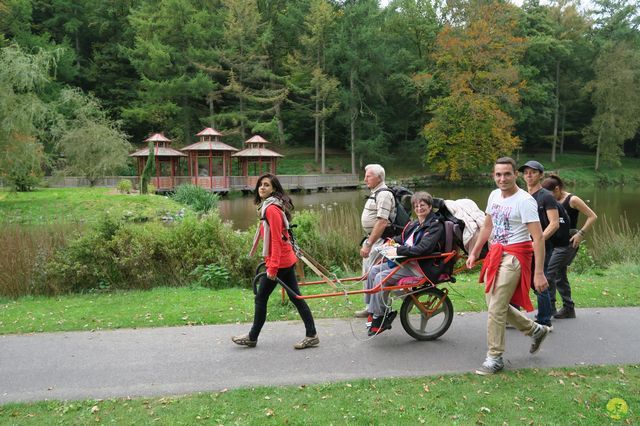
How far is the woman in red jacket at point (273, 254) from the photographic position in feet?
15.7

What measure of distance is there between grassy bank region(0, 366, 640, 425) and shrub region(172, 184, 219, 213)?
66.6ft

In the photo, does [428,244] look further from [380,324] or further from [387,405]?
[387,405]

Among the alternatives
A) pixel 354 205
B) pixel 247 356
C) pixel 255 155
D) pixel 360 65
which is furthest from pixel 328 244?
pixel 360 65

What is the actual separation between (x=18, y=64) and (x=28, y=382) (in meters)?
20.4

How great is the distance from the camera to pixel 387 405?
368 cm

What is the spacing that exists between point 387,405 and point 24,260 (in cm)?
740

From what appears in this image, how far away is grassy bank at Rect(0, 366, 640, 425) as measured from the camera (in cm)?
349

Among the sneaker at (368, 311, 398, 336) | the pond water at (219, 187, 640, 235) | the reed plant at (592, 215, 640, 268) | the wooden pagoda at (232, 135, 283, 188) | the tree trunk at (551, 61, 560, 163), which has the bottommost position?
the pond water at (219, 187, 640, 235)

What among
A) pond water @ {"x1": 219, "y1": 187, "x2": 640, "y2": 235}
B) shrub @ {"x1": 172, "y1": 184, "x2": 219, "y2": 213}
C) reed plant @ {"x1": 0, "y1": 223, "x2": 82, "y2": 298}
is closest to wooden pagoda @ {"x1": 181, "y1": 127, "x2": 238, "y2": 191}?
pond water @ {"x1": 219, "y1": 187, "x2": 640, "y2": 235}

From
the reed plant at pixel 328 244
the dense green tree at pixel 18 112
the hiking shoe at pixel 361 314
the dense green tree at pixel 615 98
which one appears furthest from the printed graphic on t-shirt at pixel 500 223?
the dense green tree at pixel 615 98

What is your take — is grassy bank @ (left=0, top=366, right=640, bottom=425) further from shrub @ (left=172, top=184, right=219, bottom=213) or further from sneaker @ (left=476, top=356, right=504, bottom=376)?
shrub @ (left=172, top=184, right=219, bottom=213)

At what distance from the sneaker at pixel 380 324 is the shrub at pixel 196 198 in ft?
64.3

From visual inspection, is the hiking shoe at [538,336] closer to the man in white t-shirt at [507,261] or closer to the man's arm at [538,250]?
the man in white t-shirt at [507,261]

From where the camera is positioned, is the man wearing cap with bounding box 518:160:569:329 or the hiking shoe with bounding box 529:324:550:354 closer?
the hiking shoe with bounding box 529:324:550:354
